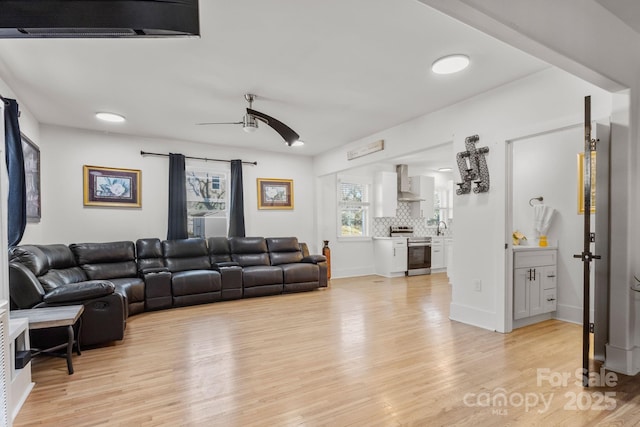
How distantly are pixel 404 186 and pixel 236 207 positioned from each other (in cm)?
381

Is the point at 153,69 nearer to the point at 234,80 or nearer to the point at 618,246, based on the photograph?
the point at 234,80

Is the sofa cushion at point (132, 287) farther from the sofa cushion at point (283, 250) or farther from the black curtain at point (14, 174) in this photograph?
the sofa cushion at point (283, 250)

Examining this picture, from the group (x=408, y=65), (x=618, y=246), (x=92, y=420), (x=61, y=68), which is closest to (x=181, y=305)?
(x=92, y=420)

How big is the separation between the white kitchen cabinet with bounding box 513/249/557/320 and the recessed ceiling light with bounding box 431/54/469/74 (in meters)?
2.08

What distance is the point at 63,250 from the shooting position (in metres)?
4.15

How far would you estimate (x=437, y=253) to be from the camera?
761 cm

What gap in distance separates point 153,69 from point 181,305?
317cm

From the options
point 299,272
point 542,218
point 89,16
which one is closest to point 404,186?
point 299,272

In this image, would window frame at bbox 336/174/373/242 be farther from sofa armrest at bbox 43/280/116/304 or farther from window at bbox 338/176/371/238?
→ sofa armrest at bbox 43/280/116/304

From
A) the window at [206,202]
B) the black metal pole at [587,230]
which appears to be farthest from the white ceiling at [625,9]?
the window at [206,202]

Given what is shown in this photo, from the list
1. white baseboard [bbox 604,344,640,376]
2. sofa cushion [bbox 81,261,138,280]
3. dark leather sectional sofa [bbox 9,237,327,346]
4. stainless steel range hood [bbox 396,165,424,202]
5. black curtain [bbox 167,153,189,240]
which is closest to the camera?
white baseboard [bbox 604,344,640,376]

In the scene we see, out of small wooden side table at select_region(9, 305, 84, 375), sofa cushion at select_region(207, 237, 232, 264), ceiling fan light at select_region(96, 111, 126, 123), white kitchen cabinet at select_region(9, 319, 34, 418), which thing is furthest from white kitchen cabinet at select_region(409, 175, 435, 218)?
white kitchen cabinet at select_region(9, 319, 34, 418)

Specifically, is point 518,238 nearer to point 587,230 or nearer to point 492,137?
point 492,137

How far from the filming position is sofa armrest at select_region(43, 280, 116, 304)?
114 inches
